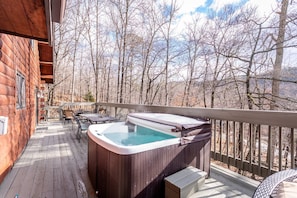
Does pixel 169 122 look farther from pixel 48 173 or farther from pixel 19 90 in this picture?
pixel 19 90

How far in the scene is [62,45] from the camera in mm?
14023

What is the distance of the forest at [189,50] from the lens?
5516 mm

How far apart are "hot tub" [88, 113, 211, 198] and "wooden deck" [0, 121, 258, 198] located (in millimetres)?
284

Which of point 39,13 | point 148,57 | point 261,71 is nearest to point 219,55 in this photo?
point 261,71

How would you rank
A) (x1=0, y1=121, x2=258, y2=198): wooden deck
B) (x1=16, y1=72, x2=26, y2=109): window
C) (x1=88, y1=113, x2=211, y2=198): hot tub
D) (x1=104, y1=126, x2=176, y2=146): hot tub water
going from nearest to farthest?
(x1=88, y1=113, x2=211, y2=198): hot tub
(x1=0, y1=121, x2=258, y2=198): wooden deck
(x1=104, y1=126, x2=176, y2=146): hot tub water
(x1=16, y1=72, x2=26, y2=109): window

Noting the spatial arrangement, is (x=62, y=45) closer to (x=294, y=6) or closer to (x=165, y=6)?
(x=165, y=6)

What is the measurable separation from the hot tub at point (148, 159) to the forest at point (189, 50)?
13.0 feet

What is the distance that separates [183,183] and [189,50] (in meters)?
8.71

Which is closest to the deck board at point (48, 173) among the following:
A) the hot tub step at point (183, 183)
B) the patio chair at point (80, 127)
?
the patio chair at point (80, 127)

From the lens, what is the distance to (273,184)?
131 cm

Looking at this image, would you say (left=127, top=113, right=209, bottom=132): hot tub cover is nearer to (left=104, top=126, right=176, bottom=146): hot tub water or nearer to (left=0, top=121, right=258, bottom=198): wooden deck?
(left=104, top=126, right=176, bottom=146): hot tub water

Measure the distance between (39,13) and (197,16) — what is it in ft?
28.8

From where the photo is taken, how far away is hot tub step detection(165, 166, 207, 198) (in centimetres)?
201

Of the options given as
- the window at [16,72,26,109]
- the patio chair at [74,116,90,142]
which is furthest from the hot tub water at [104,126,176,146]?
the window at [16,72,26,109]
